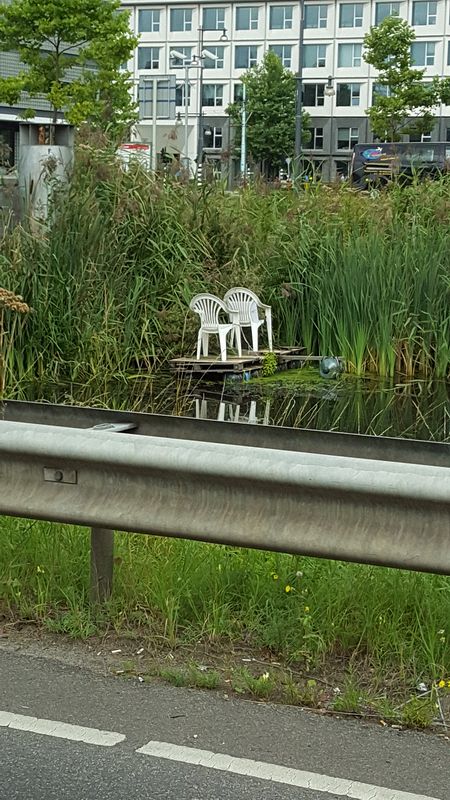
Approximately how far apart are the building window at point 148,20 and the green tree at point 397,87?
31612mm

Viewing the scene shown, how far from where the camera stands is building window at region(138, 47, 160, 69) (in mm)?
105250

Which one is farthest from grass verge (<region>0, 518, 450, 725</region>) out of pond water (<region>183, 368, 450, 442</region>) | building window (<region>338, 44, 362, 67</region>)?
building window (<region>338, 44, 362, 67</region>)

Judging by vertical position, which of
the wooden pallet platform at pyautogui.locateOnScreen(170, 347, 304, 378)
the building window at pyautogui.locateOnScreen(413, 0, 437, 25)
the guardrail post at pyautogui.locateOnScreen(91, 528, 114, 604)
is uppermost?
the building window at pyautogui.locateOnScreen(413, 0, 437, 25)

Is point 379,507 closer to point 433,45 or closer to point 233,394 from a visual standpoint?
point 233,394

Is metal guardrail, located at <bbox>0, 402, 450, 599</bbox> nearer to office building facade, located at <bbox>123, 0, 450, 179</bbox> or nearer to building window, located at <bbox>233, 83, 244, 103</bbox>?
office building facade, located at <bbox>123, 0, 450, 179</bbox>

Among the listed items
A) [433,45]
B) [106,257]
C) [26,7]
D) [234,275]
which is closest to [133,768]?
[106,257]

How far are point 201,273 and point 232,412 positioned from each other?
2904 mm

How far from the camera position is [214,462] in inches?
172

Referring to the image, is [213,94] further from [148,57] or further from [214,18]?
[148,57]

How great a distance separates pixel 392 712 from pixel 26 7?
49.6 m

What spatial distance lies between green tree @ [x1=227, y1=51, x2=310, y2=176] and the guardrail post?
85926 mm

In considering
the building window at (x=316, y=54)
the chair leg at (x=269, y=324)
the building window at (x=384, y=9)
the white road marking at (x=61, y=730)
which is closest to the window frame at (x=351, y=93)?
the building window at (x=316, y=54)

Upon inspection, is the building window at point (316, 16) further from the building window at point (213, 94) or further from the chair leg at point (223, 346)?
the chair leg at point (223, 346)

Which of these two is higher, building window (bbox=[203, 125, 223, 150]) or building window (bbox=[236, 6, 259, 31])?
building window (bbox=[236, 6, 259, 31])
